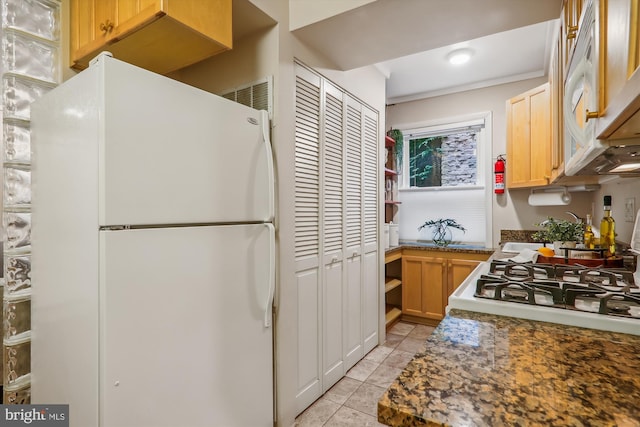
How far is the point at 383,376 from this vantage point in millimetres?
2453

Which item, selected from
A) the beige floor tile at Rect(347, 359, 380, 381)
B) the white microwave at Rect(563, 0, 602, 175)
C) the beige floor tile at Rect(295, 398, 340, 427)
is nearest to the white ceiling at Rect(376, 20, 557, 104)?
the white microwave at Rect(563, 0, 602, 175)

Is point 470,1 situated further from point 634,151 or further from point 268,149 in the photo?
point 268,149

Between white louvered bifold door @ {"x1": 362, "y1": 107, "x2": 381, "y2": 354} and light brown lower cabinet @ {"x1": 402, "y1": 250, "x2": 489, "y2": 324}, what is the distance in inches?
27.5

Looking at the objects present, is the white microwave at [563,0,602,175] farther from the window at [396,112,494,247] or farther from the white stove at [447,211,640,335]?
the window at [396,112,494,247]

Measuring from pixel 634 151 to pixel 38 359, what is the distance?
7.36 ft

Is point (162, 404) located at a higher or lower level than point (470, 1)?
lower

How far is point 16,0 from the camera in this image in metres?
1.37

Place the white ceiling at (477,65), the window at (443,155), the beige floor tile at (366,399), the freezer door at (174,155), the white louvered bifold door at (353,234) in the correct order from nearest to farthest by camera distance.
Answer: the freezer door at (174,155) → the beige floor tile at (366,399) → the white louvered bifold door at (353,234) → the white ceiling at (477,65) → the window at (443,155)

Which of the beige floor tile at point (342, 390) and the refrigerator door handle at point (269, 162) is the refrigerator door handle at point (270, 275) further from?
the beige floor tile at point (342, 390)

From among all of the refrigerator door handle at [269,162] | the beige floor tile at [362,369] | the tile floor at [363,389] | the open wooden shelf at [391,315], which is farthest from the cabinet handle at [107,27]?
the open wooden shelf at [391,315]

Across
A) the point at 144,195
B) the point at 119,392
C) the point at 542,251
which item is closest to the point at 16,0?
the point at 144,195

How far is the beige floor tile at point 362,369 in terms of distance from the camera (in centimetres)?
245

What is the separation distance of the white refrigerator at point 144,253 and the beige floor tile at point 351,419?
0.58m

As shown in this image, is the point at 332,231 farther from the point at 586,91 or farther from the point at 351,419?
the point at 586,91
